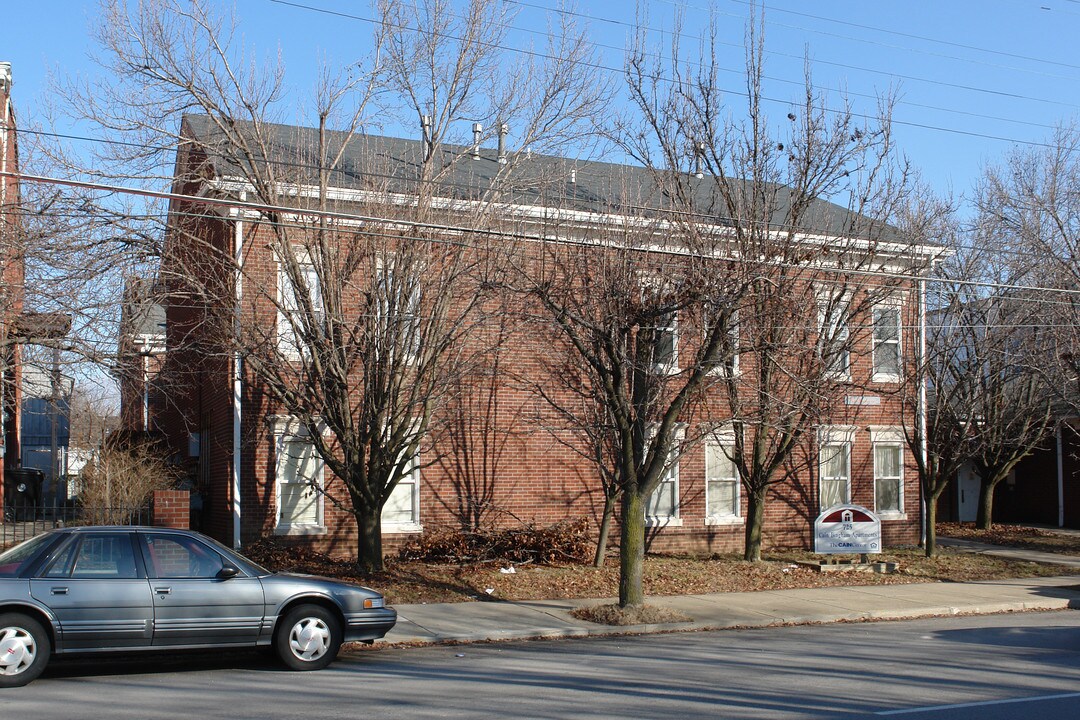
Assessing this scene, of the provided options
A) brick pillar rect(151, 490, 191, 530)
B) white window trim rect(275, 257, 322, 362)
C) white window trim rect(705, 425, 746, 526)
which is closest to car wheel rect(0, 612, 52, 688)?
brick pillar rect(151, 490, 191, 530)

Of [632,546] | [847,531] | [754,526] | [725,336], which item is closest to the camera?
[725,336]

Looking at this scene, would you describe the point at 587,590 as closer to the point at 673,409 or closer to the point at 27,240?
the point at 673,409

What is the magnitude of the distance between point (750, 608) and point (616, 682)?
6.21m

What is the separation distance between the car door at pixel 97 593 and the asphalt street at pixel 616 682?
1.50ft

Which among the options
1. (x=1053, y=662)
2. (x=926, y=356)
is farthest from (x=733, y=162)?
(x=1053, y=662)

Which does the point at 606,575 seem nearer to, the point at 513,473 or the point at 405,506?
the point at 513,473

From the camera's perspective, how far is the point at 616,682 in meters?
9.58

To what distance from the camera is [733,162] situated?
634 inches

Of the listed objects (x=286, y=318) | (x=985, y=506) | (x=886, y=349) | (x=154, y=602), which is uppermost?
(x=886, y=349)

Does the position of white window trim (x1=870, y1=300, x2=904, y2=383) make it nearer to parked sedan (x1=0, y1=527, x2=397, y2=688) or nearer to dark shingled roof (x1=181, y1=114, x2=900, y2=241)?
dark shingled roof (x1=181, y1=114, x2=900, y2=241)

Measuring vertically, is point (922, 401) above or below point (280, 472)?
above

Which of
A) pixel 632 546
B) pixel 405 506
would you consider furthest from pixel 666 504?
pixel 632 546

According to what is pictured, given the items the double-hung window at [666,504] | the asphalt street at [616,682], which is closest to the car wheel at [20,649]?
the asphalt street at [616,682]

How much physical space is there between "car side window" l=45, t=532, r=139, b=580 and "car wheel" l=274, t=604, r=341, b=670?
1.54 m
